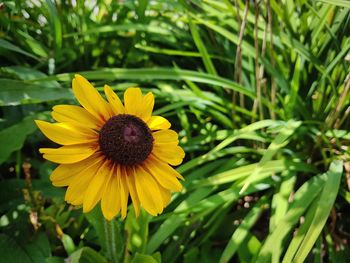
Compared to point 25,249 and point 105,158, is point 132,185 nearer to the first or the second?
point 105,158

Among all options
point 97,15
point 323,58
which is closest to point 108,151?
point 323,58

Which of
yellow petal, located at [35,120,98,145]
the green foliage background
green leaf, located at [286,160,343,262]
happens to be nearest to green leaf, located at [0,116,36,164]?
the green foliage background

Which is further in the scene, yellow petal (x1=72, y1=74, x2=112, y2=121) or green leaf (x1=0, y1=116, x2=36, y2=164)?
green leaf (x1=0, y1=116, x2=36, y2=164)

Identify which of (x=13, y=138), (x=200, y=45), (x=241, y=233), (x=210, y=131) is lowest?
(x=241, y=233)

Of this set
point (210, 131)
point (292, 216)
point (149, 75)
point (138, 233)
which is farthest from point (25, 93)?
point (292, 216)

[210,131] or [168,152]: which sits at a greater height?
[168,152]

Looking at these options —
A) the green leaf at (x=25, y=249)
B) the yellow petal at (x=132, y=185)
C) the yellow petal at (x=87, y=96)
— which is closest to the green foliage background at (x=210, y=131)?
the green leaf at (x=25, y=249)

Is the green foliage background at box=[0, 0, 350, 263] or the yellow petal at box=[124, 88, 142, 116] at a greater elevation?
the yellow petal at box=[124, 88, 142, 116]

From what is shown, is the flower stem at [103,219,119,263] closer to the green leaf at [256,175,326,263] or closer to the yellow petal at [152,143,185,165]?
the yellow petal at [152,143,185,165]
